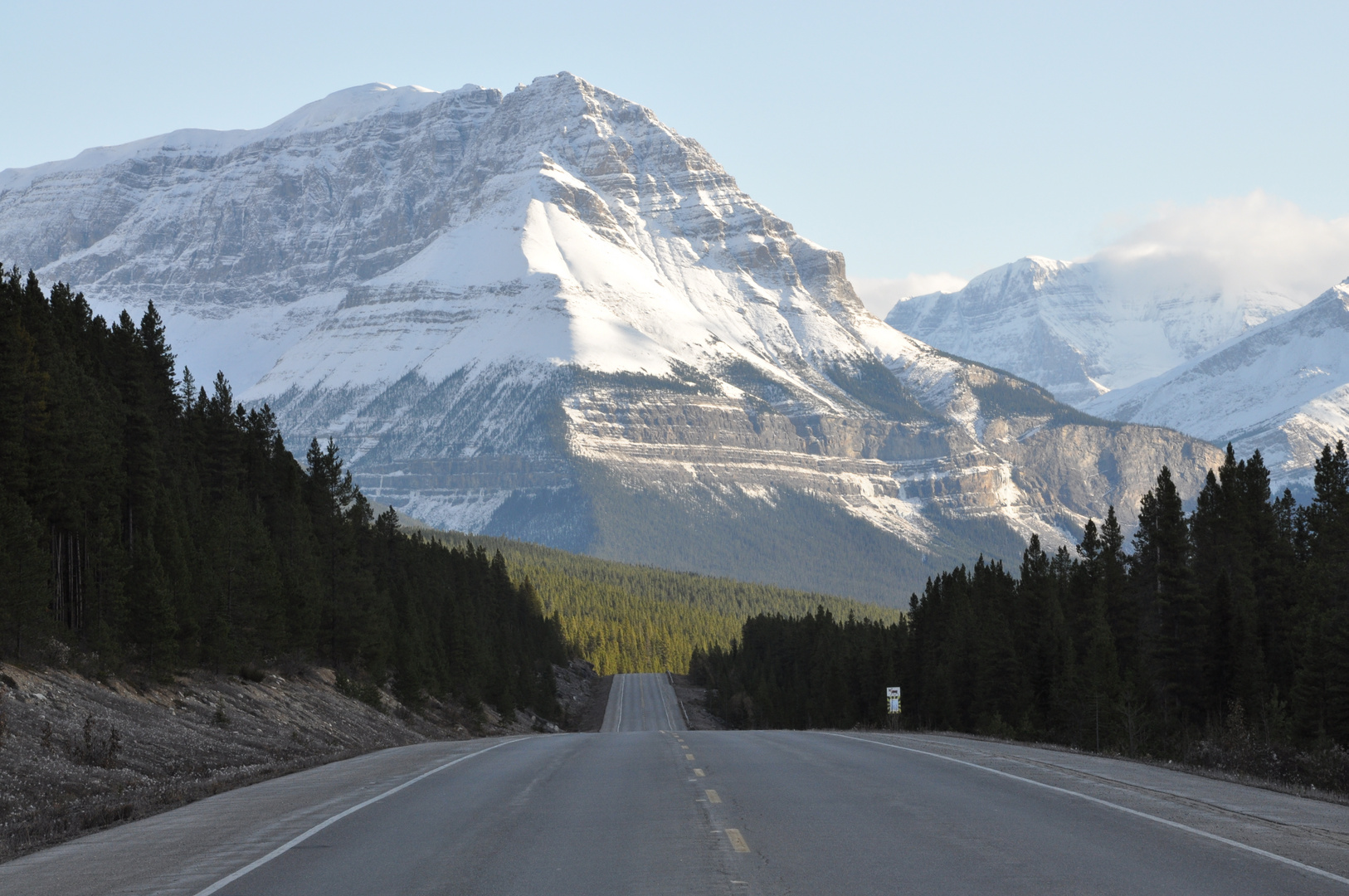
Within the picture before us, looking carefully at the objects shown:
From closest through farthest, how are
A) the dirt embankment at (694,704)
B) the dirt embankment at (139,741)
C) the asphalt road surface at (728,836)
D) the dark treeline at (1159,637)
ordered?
the asphalt road surface at (728,836)
the dirt embankment at (139,741)
the dark treeline at (1159,637)
the dirt embankment at (694,704)

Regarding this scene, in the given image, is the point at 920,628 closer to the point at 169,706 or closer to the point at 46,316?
the point at 46,316

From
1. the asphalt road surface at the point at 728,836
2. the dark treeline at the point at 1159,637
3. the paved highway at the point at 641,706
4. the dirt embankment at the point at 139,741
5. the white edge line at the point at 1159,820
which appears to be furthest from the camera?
the paved highway at the point at 641,706

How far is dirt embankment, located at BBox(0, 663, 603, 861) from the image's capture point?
69.3ft

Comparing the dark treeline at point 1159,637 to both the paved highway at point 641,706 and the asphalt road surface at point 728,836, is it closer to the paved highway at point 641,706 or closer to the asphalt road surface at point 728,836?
the paved highway at point 641,706

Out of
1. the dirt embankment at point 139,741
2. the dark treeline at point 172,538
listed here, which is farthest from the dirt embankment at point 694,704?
the dirt embankment at point 139,741

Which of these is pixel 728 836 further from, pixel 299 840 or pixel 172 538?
pixel 172 538

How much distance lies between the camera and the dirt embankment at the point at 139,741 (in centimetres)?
2112

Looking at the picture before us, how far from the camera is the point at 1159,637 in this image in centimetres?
6662

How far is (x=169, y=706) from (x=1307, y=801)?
29021mm

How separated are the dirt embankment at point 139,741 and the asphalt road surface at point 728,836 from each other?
4.70ft

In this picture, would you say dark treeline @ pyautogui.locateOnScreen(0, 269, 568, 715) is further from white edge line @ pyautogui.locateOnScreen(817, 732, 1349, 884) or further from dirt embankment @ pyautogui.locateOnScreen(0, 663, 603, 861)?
white edge line @ pyautogui.locateOnScreen(817, 732, 1349, 884)


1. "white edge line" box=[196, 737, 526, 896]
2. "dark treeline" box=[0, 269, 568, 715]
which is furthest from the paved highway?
"white edge line" box=[196, 737, 526, 896]

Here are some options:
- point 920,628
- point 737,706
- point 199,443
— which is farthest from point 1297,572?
point 737,706

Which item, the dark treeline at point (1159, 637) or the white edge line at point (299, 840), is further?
the dark treeline at point (1159, 637)
